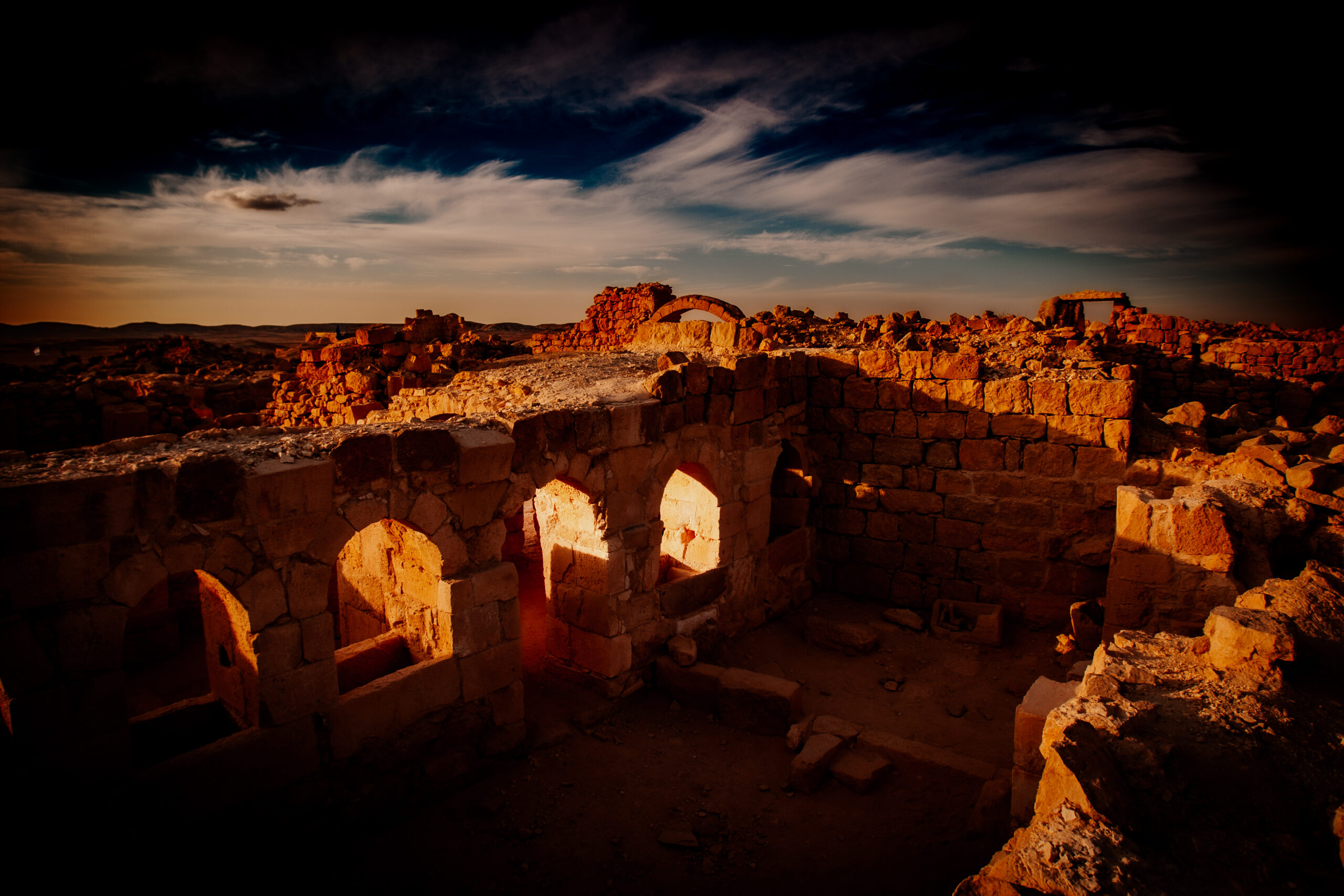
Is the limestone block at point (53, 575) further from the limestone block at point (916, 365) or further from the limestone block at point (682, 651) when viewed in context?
the limestone block at point (916, 365)

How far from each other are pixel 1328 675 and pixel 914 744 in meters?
2.67

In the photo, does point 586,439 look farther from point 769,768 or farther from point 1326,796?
point 1326,796

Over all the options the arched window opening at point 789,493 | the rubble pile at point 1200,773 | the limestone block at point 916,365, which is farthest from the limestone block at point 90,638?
the limestone block at point 916,365

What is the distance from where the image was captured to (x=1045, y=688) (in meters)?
4.45

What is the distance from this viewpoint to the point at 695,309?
Answer: 1457 cm

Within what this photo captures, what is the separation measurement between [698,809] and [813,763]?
2.90ft

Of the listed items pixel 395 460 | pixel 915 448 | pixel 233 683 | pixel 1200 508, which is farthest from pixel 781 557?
pixel 233 683

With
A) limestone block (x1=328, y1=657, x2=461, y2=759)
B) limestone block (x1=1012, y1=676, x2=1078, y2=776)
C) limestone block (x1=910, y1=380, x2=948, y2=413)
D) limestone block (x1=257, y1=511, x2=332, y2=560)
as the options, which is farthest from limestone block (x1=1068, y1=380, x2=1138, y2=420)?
limestone block (x1=257, y1=511, x2=332, y2=560)

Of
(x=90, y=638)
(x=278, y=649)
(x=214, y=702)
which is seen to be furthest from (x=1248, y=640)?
(x=214, y=702)

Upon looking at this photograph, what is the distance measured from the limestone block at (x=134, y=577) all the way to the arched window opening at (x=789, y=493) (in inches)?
235

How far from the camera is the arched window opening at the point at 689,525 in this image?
6934 millimetres

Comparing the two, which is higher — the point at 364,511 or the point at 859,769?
the point at 364,511

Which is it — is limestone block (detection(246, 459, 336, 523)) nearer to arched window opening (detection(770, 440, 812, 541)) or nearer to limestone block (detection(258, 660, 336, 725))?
limestone block (detection(258, 660, 336, 725))

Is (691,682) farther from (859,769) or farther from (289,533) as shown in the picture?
(289,533)
